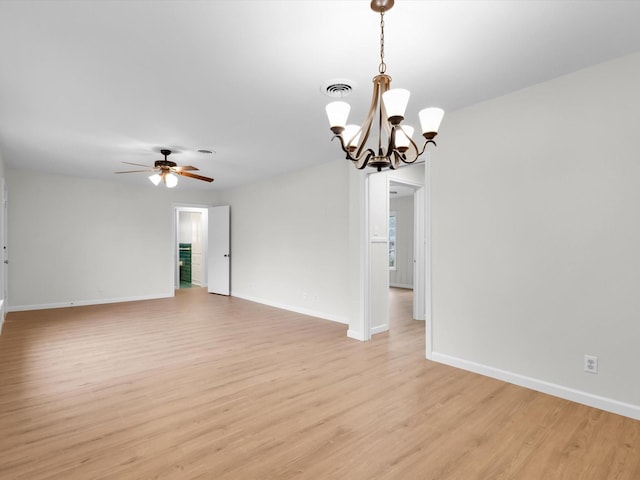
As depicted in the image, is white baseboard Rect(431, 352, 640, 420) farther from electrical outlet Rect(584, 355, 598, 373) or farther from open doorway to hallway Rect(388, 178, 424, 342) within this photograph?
open doorway to hallway Rect(388, 178, 424, 342)

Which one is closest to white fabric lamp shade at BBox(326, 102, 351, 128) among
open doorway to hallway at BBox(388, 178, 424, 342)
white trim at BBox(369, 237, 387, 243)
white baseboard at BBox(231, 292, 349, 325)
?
white trim at BBox(369, 237, 387, 243)

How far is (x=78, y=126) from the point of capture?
3.72 m

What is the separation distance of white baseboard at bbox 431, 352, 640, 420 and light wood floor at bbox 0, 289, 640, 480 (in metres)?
0.07

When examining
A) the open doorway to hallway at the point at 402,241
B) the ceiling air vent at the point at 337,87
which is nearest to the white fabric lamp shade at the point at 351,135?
the ceiling air vent at the point at 337,87

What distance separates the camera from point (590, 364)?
103 inches

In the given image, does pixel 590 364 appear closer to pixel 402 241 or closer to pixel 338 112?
pixel 338 112

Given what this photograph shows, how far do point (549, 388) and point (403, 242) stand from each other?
279 inches

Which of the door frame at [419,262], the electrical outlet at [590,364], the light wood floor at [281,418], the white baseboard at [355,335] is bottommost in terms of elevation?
the light wood floor at [281,418]

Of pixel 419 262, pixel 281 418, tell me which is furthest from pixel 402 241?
pixel 281 418

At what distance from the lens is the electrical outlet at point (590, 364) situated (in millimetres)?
2578

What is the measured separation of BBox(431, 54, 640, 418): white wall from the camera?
8.11 feet

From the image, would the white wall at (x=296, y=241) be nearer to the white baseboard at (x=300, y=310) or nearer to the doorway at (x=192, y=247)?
the white baseboard at (x=300, y=310)

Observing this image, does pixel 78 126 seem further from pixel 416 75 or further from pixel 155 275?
pixel 155 275

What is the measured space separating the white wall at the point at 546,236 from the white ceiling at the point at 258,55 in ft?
0.94
